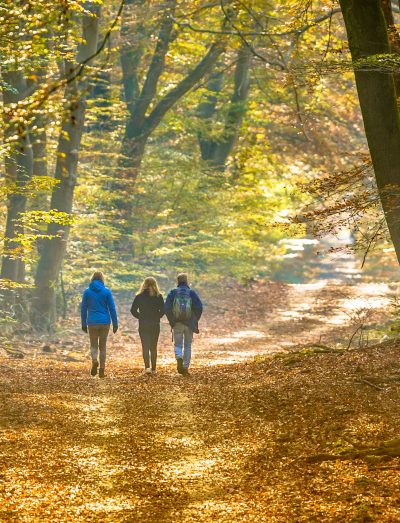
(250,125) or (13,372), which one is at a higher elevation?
(250,125)

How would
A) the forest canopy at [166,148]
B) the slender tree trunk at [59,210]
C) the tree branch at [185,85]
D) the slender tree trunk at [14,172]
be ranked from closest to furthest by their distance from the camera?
the slender tree trunk at [14,172]
the forest canopy at [166,148]
the slender tree trunk at [59,210]
the tree branch at [185,85]

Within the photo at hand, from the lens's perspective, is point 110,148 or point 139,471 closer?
point 139,471

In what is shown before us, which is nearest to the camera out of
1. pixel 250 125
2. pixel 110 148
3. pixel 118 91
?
pixel 110 148

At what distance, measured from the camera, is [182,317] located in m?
14.6

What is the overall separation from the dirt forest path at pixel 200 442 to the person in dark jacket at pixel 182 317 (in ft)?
1.27

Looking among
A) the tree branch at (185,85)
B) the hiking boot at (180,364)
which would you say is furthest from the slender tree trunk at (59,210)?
the hiking boot at (180,364)

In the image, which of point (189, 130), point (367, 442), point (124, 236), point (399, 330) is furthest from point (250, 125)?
point (367, 442)

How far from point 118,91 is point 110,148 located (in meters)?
3.14

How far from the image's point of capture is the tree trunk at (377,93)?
35.2ft

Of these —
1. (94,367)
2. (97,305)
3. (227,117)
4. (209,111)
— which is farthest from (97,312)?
(209,111)

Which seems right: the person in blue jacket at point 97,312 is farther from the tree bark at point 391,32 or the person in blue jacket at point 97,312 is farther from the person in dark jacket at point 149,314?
the tree bark at point 391,32

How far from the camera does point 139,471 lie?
301 inches

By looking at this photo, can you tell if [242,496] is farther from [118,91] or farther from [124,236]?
[118,91]

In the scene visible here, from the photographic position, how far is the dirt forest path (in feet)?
21.4
